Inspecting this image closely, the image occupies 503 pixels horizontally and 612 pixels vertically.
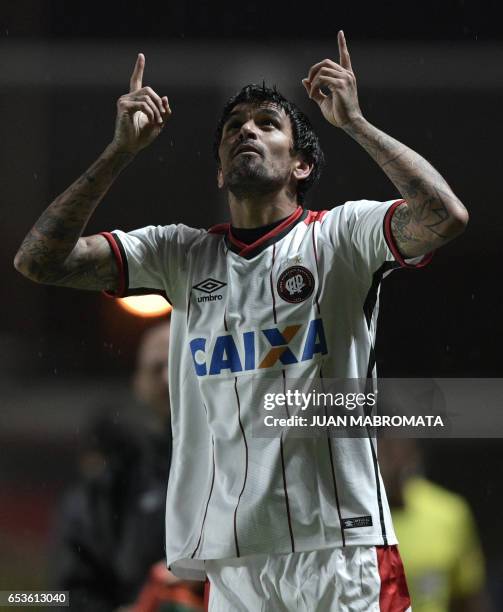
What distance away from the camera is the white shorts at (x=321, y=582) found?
1.74m

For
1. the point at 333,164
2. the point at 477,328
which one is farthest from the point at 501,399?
the point at 333,164

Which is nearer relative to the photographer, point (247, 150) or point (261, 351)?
point (261, 351)

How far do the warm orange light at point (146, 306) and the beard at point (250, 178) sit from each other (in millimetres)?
2871

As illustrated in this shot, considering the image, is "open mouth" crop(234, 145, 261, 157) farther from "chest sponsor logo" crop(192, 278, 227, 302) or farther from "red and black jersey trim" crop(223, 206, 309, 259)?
"chest sponsor logo" crop(192, 278, 227, 302)

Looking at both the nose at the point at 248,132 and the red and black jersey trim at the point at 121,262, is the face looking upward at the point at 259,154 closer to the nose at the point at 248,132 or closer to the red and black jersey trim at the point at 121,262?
the nose at the point at 248,132

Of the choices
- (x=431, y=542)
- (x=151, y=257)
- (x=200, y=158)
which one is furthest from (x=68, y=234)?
(x=200, y=158)

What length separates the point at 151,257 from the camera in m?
2.04

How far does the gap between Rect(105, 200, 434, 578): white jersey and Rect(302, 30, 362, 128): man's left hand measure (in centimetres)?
17

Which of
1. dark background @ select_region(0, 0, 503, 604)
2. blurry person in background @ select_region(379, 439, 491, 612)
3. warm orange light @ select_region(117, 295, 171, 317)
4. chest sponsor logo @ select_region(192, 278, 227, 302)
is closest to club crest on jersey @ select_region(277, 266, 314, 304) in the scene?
chest sponsor logo @ select_region(192, 278, 227, 302)

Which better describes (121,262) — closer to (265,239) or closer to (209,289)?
(209,289)

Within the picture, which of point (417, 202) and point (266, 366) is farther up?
point (417, 202)

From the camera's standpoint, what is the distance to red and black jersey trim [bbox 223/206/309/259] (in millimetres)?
1988

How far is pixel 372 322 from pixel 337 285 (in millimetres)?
104

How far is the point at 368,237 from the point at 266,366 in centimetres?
30
